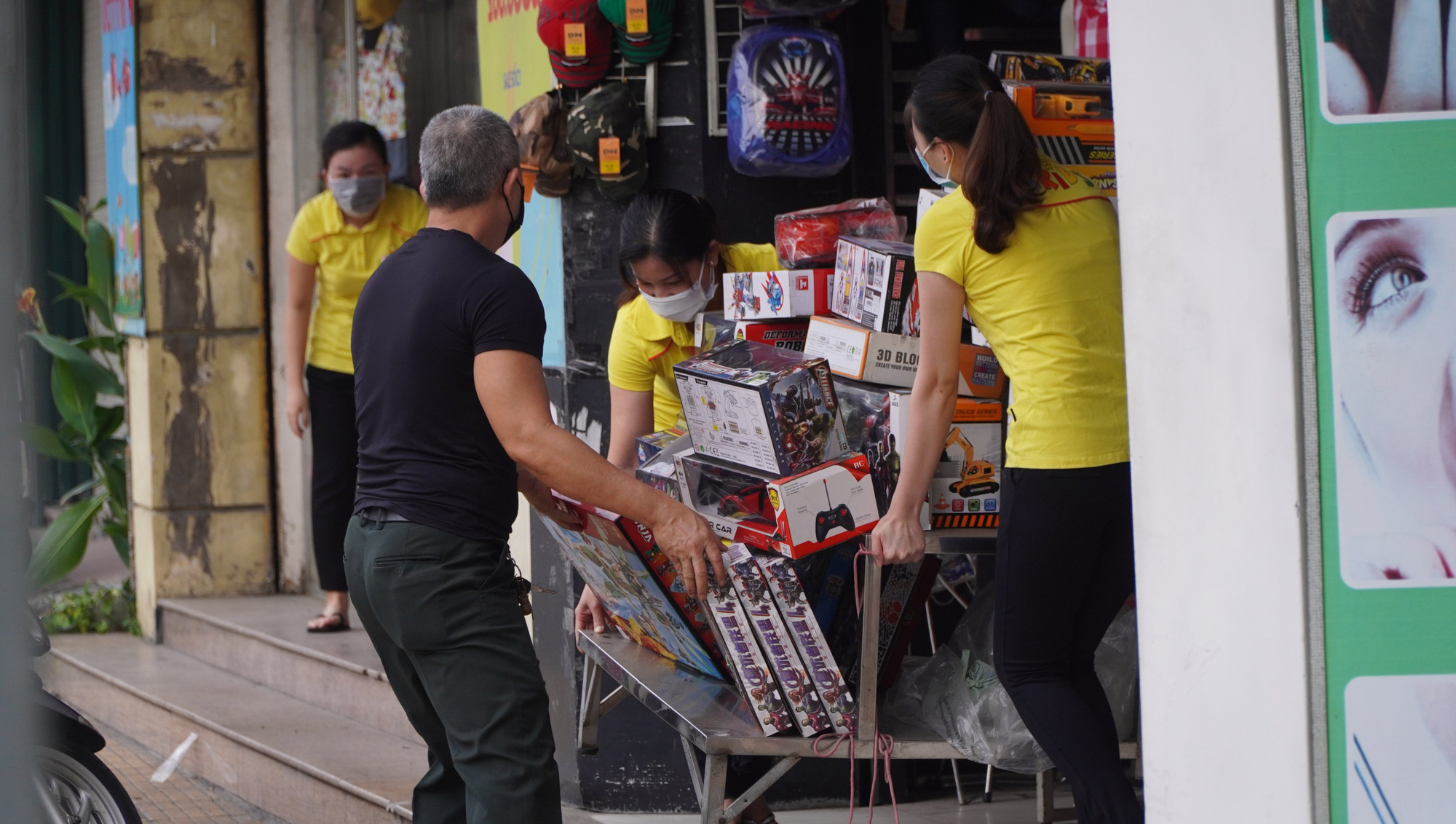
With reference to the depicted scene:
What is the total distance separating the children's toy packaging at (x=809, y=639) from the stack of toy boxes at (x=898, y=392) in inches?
10.9

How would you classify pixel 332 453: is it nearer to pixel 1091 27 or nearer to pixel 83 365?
pixel 83 365

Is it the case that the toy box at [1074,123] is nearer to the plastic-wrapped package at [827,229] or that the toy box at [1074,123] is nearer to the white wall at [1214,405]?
the plastic-wrapped package at [827,229]

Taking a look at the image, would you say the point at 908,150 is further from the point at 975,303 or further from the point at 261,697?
the point at 261,697

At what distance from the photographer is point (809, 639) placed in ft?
9.21

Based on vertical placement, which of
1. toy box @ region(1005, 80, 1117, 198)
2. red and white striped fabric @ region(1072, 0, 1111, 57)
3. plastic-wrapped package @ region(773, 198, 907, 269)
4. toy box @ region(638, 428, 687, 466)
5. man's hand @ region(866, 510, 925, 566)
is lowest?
man's hand @ region(866, 510, 925, 566)

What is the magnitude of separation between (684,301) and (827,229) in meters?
0.40

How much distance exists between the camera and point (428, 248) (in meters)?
2.58

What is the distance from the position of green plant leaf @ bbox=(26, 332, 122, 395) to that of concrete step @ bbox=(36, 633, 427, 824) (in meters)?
1.25

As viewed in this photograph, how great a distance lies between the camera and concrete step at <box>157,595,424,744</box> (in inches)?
192

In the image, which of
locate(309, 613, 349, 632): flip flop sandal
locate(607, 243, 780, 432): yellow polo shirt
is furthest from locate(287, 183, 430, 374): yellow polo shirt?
locate(607, 243, 780, 432): yellow polo shirt

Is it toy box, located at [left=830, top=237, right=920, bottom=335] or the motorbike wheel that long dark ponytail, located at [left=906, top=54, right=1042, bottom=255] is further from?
the motorbike wheel

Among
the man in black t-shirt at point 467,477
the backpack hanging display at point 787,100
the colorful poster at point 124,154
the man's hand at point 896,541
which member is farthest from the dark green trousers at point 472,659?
the colorful poster at point 124,154

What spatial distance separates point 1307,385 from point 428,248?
61.9 inches

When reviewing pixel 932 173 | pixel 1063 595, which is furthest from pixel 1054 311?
pixel 1063 595
